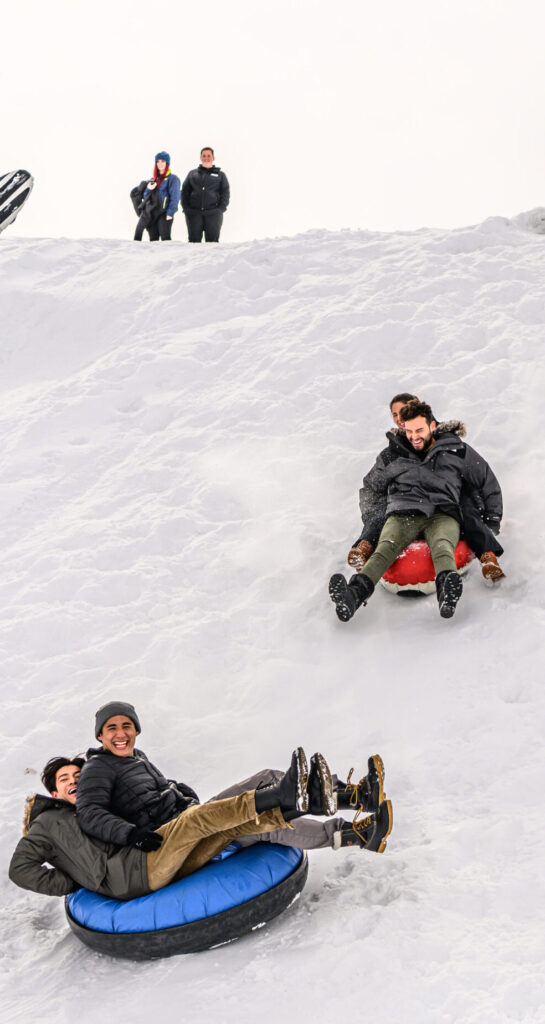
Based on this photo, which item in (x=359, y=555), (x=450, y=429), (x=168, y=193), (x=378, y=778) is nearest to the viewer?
(x=378, y=778)

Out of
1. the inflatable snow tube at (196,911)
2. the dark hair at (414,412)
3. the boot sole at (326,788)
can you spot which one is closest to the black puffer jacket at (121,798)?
the inflatable snow tube at (196,911)

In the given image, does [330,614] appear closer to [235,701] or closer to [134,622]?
[235,701]

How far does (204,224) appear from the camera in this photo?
12172 millimetres

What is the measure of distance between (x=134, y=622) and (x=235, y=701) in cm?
105

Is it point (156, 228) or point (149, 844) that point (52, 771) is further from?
point (156, 228)

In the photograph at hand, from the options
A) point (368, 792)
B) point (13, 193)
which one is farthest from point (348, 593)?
point (13, 193)

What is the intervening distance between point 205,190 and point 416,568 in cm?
773

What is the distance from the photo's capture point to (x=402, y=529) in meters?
5.83

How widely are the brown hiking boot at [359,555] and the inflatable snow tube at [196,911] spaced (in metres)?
2.31

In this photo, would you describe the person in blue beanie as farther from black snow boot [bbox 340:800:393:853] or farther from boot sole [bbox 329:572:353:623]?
black snow boot [bbox 340:800:393:853]

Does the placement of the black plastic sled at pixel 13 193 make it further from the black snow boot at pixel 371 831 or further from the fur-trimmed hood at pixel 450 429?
the black snow boot at pixel 371 831

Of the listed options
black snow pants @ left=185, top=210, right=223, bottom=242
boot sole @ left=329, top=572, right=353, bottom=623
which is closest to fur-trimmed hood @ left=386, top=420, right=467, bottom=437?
boot sole @ left=329, top=572, right=353, bottom=623

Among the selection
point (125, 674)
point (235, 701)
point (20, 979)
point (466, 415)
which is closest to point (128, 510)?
point (125, 674)

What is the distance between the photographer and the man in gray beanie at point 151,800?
385cm
